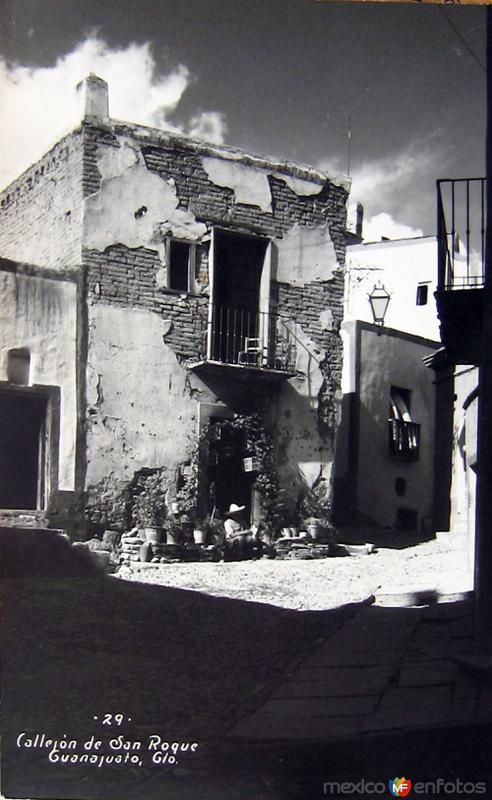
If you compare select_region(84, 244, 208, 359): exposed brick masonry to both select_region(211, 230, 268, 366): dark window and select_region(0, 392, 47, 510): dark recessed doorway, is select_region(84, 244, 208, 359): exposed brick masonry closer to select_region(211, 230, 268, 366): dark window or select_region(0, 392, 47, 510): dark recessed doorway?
select_region(211, 230, 268, 366): dark window

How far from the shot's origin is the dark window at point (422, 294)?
157 inches

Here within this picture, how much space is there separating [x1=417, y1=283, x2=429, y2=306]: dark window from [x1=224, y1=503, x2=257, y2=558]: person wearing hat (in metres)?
1.16

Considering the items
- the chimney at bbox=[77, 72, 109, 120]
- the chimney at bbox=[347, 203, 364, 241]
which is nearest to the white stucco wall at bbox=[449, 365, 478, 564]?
the chimney at bbox=[347, 203, 364, 241]

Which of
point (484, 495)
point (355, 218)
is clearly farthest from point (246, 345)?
point (484, 495)

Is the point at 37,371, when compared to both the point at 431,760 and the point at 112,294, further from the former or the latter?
the point at 431,760

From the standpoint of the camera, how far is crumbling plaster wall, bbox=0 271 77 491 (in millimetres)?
3742

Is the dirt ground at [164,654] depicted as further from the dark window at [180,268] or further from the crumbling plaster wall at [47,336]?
the dark window at [180,268]

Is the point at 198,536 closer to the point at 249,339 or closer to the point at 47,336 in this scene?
the point at 249,339

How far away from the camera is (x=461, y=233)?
153 inches

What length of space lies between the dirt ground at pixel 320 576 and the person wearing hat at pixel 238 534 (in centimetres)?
6

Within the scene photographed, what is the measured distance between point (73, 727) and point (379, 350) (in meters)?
2.04

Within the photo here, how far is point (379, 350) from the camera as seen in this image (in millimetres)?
4262

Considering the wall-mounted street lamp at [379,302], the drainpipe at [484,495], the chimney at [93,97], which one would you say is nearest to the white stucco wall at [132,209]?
the chimney at [93,97]

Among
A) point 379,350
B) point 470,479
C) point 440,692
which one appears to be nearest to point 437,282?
point 379,350
